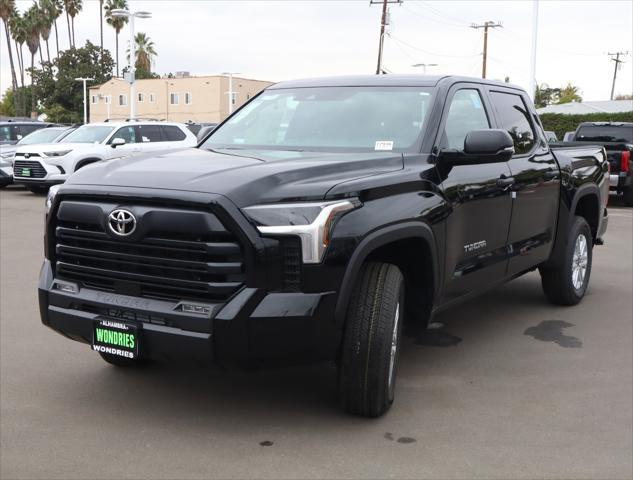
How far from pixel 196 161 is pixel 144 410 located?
1.42m

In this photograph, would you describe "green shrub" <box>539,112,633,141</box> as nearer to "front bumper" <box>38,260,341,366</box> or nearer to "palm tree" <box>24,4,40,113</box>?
"front bumper" <box>38,260,341,366</box>

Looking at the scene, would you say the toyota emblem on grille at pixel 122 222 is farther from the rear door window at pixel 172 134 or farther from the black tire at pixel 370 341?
the rear door window at pixel 172 134

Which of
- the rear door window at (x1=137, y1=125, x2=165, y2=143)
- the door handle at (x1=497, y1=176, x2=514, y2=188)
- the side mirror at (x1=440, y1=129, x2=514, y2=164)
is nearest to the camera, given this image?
the side mirror at (x1=440, y1=129, x2=514, y2=164)

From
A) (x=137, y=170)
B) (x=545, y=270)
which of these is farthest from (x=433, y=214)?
(x=545, y=270)

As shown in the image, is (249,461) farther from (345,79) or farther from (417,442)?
(345,79)

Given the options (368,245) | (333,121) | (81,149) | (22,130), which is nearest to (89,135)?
(81,149)

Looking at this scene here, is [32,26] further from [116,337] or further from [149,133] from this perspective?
[116,337]

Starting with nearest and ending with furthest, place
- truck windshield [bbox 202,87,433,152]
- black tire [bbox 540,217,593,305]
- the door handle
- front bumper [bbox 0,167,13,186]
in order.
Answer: truck windshield [bbox 202,87,433,152], the door handle, black tire [bbox 540,217,593,305], front bumper [bbox 0,167,13,186]

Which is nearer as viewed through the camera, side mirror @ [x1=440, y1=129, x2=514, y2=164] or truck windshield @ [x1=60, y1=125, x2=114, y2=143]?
side mirror @ [x1=440, y1=129, x2=514, y2=164]

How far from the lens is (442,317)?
6.61 meters

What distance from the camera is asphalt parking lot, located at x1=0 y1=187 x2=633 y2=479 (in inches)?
145

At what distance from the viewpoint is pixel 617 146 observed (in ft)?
53.0

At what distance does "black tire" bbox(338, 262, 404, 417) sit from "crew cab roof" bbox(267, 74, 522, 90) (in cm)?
161

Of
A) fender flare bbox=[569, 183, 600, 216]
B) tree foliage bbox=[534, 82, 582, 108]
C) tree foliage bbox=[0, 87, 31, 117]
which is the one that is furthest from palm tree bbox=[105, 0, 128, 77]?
fender flare bbox=[569, 183, 600, 216]
